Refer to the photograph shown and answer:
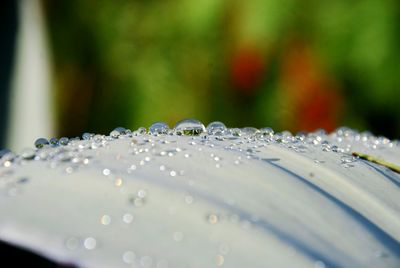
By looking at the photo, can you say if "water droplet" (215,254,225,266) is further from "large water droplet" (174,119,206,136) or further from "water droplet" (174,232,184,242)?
"large water droplet" (174,119,206,136)

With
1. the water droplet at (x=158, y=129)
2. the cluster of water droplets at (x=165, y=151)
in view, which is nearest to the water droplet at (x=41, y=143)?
the cluster of water droplets at (x=165, y=151)

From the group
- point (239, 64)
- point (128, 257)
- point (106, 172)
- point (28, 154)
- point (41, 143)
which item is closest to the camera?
point (128, 257)

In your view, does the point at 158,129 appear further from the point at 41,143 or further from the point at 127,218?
the point at 127,218

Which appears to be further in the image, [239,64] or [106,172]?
[239,64]

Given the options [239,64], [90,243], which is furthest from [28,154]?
[239,64]

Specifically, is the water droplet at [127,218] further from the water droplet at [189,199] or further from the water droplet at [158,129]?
the water droplet at [158,129]

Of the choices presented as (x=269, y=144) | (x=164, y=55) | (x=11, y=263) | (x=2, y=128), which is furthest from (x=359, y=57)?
(x=11, y=263)

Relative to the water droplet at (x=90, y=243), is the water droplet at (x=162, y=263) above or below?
below
